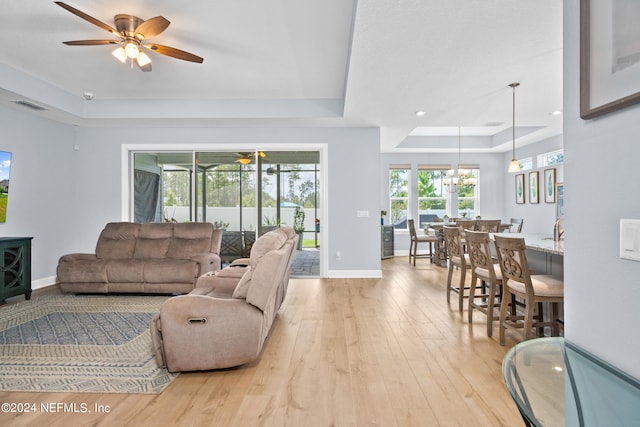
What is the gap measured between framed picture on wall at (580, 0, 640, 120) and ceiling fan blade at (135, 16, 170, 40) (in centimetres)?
286

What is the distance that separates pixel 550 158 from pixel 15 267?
9103 mm

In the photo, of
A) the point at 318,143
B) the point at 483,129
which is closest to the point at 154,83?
the point at 318,143

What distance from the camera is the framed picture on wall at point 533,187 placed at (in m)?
7.50

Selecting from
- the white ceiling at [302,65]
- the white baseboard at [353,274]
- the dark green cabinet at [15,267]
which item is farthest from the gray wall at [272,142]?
the dark green cabinet at [15,267]

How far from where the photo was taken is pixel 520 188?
8.14 metres

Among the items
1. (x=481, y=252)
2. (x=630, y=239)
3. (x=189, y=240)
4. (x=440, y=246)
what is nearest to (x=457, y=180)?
(x=440, y=246)

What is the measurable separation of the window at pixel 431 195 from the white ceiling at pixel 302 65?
9.29 ft

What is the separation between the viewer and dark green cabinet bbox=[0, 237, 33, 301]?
4.20 metres

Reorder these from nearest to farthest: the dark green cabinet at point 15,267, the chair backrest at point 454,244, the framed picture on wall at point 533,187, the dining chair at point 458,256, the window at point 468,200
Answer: the dining chair at point 458,256, the chair backrest at point 454,244, the dark green cabinet at point 15,267, the framed picture on wall at point 533,187, the window at point 468,200

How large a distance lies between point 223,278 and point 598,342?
3.08 meters

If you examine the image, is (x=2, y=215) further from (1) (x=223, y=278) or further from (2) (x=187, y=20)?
(2) (x=187, y=20)

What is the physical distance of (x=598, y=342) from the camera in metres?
1.03

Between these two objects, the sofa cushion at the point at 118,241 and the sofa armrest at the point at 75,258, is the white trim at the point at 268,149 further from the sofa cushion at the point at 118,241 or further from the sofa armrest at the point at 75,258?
the sofa armrest at the point at 75,258

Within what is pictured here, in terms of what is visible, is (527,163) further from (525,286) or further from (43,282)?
(43,282)
